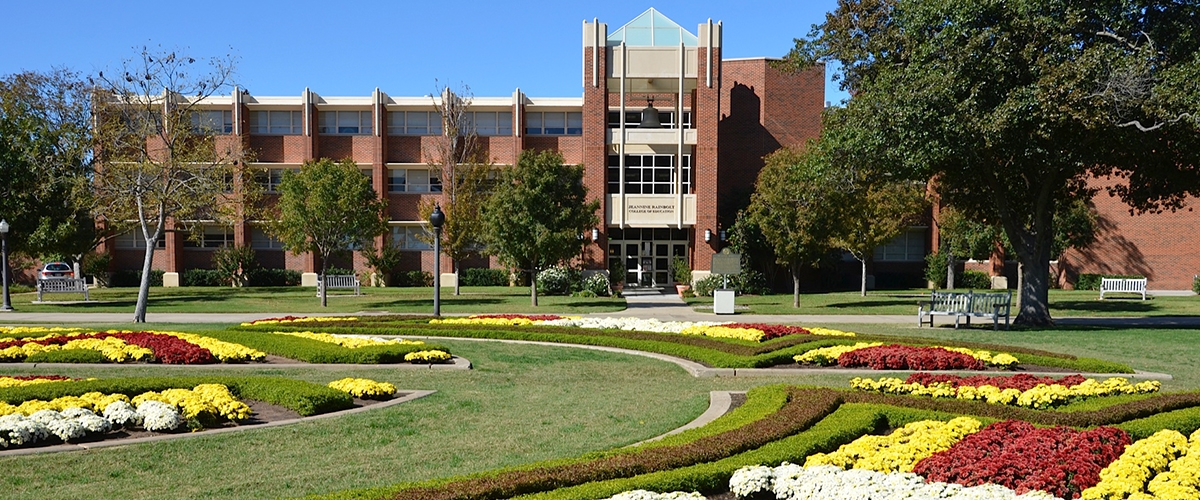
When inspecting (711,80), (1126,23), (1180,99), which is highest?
(711,80)

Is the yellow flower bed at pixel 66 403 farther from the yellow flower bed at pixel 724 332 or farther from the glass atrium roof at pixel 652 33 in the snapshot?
the glass atrium roof at pixel 652 33

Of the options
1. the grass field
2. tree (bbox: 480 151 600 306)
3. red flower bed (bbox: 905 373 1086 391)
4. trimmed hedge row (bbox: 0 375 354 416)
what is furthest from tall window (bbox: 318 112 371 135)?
red flower bed (bbox: 905 373 1086 391)

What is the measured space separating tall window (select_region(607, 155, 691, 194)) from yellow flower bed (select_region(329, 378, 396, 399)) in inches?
1241

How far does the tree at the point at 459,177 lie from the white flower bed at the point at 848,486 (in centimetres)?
3047

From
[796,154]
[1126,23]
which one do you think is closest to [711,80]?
[796,154]

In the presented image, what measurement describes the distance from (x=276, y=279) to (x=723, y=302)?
28248mm

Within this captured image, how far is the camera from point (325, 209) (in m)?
31.0

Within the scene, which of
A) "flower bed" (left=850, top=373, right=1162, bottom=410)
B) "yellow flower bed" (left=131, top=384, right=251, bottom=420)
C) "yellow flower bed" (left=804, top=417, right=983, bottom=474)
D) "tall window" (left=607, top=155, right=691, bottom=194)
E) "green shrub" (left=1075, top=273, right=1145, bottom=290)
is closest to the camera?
"yellow flower bed" (left=804, top=417, right=983, bottom=474)

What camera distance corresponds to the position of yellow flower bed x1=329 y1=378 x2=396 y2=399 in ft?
34.1

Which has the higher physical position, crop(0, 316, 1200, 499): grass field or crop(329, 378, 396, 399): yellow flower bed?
crop(329, 378, 396, 399): yellow flower bed

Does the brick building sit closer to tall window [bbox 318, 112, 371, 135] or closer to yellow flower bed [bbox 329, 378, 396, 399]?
tall window [bbox 318, 112, 371, 135]

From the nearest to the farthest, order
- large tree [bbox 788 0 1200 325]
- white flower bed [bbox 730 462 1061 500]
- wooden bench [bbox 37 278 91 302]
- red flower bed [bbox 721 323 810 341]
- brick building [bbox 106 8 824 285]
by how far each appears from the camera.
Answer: white flower bed [bbox 730 462 1061 500], red flower bed [bbox 721 323 810 341], large tree [bbox 788 0 1200 325], wooden bench [bbox 37 278 91 302], brick building [bbox 106 8 824 285]

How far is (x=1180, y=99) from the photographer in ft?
57.4

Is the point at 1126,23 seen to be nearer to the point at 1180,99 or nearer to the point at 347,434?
the point at 1180,99
